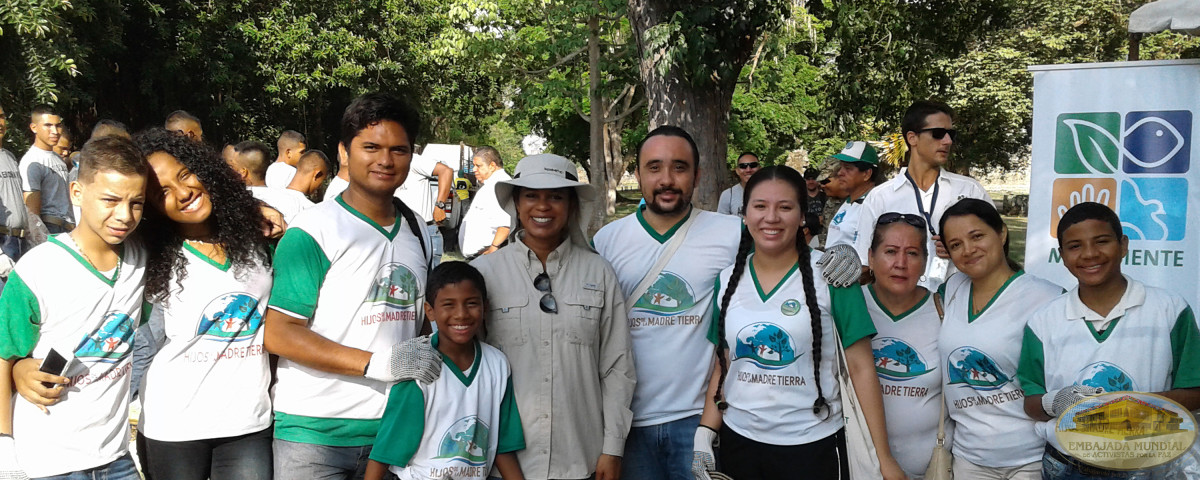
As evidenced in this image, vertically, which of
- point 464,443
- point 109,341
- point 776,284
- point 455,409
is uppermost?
point 776,284

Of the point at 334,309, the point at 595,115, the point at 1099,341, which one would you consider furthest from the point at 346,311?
the point at 595,115

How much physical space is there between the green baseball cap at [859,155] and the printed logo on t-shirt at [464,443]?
13.6 ft

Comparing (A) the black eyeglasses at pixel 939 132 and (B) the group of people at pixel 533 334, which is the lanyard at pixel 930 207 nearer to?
(A) the black eyeglasses at pixel 939 132

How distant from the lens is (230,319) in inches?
112

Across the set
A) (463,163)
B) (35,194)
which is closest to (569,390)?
(35,194)

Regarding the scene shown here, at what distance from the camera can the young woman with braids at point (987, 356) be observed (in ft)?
10.5

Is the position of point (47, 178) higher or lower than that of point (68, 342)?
higher

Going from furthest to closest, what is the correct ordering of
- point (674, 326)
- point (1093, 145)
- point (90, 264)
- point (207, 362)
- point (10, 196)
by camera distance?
point (10, 196), point (1093, 145), point (674, 326), point (207, 362), point (90, 264)

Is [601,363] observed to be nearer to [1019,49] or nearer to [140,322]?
[140,322]

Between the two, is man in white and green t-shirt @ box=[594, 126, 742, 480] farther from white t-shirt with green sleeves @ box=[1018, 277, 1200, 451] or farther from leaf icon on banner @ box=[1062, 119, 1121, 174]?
leaf icon on banner @ box=[1062, 119, 1121, 174]

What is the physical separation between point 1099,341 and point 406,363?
7.80 feet

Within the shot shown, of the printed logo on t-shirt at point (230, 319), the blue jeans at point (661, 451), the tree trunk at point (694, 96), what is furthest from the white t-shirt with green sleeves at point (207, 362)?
the tree trunk at point (694, 96)

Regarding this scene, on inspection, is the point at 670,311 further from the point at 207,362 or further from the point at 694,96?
the point at 694,96

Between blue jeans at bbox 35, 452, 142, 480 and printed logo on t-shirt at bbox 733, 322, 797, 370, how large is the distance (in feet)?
6.77
